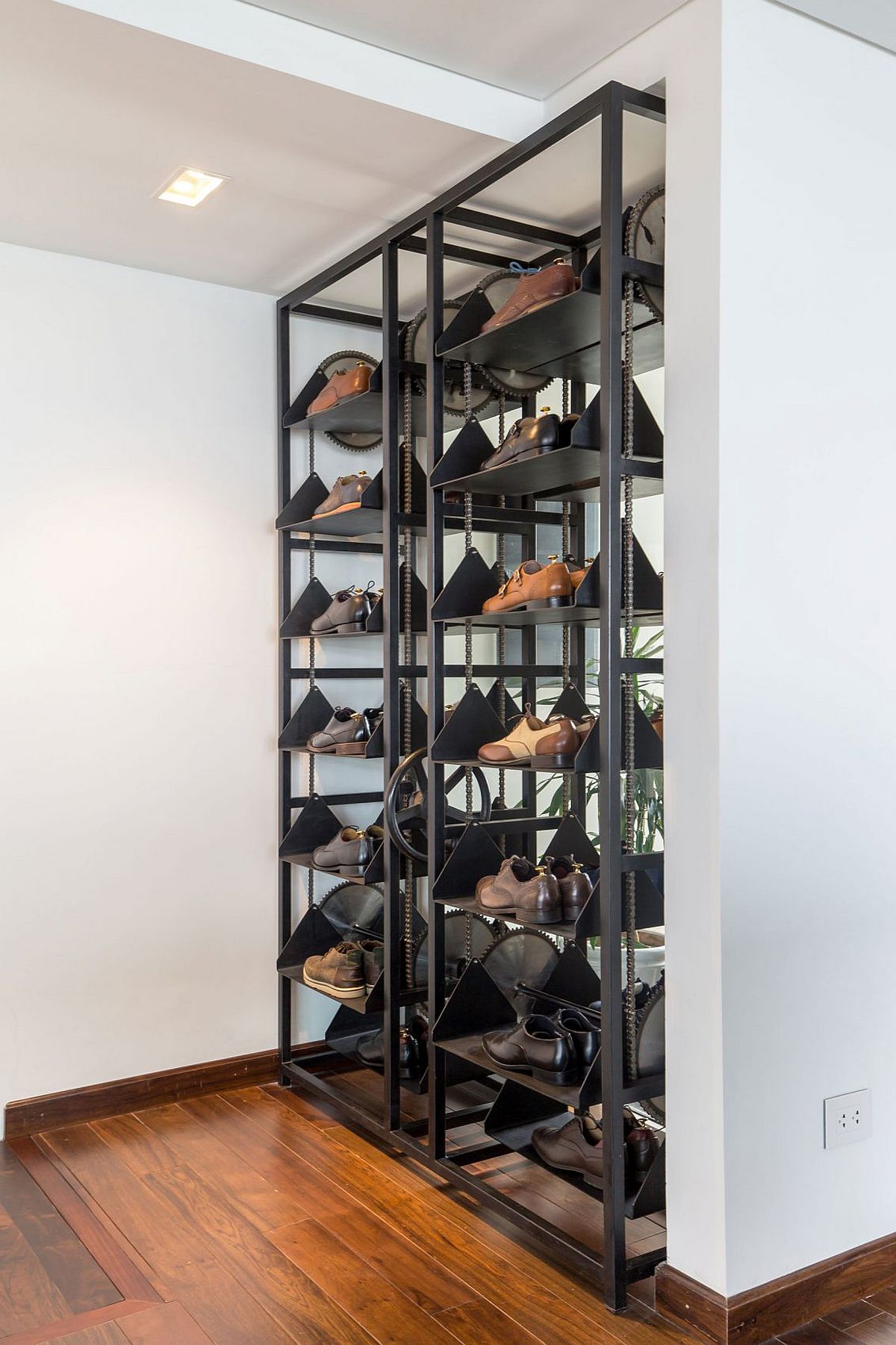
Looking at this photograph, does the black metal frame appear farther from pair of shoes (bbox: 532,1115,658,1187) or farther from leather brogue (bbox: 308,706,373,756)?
leather brogue (bbox: 308,706,373,756)

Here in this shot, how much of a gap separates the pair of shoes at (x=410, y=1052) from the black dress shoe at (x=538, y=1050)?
665 millimetres

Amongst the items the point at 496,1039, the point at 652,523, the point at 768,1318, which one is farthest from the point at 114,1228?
the point at 652,523

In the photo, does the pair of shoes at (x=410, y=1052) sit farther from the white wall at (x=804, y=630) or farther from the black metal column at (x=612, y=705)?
the white wall at (x=804, y=630)

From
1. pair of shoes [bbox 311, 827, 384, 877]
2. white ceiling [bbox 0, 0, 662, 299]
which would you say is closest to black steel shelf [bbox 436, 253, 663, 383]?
white ceiling [bbox 0, 0, 662, 299]

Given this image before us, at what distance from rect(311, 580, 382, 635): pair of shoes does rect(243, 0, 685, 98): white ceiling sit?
1408 mm

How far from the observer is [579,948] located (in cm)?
273

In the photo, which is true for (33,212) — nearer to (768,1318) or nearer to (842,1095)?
(842,1095)

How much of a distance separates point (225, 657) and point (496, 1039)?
158 cm

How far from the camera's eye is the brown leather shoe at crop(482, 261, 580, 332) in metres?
2.43

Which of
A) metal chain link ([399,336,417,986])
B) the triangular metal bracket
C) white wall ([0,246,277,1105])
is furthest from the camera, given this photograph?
white wall ([0,246,277,1105])

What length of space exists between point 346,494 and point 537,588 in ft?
3.08

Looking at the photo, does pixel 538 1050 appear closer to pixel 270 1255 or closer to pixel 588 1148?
pixel 588 1148

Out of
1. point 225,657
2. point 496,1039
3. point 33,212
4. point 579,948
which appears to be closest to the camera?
point 496,1039

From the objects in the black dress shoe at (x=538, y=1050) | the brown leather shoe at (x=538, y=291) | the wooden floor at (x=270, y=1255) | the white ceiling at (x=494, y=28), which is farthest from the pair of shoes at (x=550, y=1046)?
the white ceiling at (x=494, y=28)
